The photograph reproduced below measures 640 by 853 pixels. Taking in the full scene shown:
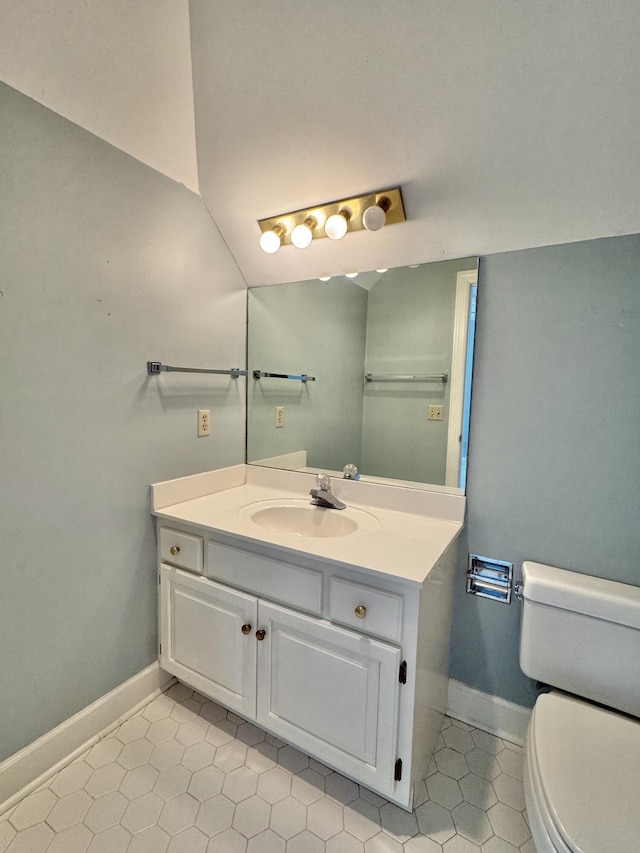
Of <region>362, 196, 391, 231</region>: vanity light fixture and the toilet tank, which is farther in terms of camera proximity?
<region>362, 196, 391, 231</region>: vanity light fixture

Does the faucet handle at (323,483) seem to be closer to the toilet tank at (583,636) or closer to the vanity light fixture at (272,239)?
the toilet tank at (583,636)

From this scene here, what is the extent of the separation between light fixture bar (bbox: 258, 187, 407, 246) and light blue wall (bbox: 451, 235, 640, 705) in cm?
36

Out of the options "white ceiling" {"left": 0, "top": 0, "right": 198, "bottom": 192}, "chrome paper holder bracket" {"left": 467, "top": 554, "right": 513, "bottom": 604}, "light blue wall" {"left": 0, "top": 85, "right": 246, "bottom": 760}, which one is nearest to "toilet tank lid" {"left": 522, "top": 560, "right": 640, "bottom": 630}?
"chrome paper holder bracket" {"left": 467, "top": 554, "right": 513, "bottom": 604}

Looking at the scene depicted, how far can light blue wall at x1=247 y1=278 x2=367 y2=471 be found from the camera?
1684 mm

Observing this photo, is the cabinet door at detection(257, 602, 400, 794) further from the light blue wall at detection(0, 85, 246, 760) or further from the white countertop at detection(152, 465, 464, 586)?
the light blue wall at detection(0, 85, 246, 760)

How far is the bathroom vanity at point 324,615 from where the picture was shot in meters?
1.03

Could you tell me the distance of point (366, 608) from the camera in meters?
1.04

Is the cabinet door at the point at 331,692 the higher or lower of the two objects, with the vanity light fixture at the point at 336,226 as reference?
lower

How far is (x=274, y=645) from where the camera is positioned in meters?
1.21

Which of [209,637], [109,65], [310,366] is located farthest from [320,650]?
[109,65]

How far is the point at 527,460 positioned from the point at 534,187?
0.82 metres

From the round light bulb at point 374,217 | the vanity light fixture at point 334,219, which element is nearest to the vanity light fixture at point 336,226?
the vanity light fixture at point 334,219

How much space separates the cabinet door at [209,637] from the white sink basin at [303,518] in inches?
11.4

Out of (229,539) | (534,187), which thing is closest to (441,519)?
(229,539)
